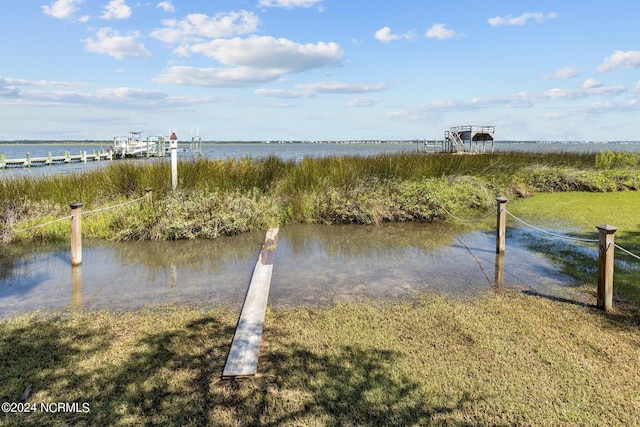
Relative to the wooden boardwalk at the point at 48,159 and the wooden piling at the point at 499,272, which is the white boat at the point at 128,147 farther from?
the wooden piling at the point at 499,272

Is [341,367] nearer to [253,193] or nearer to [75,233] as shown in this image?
[75,233]

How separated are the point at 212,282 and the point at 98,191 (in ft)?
20.3

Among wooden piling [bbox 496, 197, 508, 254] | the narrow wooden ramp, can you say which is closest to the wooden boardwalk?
the narrow wooden ramp

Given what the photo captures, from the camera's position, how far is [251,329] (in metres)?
3.58

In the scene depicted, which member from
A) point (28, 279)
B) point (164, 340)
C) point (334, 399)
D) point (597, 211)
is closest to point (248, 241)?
point (28, 279)

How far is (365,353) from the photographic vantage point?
3.20 meters

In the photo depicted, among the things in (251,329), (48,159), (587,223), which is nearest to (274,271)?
(251,329)

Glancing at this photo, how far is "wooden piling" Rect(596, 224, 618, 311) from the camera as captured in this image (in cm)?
404

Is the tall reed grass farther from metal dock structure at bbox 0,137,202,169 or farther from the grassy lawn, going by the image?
metal dock structure at bbox 0,137,202,169

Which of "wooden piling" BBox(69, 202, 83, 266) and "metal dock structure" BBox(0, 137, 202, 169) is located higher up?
"metal dock structure" BBox(0, 137, 202, 169)

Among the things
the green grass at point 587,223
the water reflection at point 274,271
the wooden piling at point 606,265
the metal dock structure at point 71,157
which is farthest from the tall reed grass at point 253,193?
the metal dock structure at point 71,157

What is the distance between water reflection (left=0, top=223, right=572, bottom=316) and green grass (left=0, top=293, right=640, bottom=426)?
0.56 metres

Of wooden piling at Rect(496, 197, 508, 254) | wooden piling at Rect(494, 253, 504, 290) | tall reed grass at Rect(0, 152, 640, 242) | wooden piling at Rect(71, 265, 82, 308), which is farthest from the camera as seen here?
tall reed grass at Rect(0, 152, 640, 242)

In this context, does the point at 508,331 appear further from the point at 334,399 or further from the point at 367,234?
the point at 367,234
